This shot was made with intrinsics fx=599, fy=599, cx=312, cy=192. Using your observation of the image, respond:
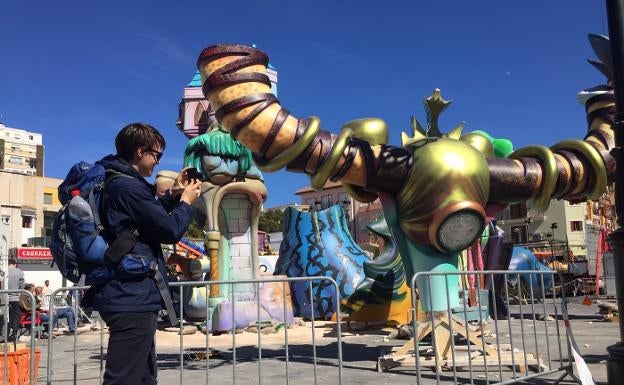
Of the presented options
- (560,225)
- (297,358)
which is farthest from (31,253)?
(560,225)

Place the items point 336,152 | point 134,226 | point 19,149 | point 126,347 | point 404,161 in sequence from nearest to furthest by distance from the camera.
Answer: point 126,347, point 134,226, point 336,152, point 404,161, point 19,149

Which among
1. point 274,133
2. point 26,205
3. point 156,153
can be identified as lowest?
point 156,153

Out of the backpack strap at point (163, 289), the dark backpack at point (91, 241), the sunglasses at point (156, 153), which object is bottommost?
the backpack strap at point (163, 289)

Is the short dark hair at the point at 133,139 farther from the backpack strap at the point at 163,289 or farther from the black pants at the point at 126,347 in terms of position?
the black pants at the point at 126,347

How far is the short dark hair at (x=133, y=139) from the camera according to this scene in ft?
10.3

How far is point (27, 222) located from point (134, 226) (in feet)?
157

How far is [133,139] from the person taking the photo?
3.14 m

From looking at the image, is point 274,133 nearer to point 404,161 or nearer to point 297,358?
point 404,161

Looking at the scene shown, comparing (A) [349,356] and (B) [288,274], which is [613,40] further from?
(B) [288,274]

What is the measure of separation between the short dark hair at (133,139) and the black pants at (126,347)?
856 mm

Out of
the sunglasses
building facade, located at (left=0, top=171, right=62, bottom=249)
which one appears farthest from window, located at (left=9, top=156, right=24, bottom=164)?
the sunglasses

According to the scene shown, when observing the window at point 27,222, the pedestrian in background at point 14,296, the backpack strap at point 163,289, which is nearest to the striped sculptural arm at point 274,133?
the backpack strap at point 163,289

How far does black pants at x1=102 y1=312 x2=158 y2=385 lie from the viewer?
285cm

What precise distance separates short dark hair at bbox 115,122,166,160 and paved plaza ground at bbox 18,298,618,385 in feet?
5.18
